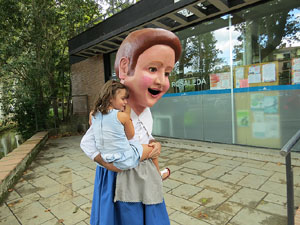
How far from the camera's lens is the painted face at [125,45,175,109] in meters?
1.41

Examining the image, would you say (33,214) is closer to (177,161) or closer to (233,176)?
(177,161)

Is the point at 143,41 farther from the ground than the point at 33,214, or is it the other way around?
the point at 143,41

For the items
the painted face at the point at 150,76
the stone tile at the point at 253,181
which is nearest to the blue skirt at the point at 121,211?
the painted face at the point at 150,76

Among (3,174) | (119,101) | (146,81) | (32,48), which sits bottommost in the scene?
(3,174)

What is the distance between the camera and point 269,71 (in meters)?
4.53

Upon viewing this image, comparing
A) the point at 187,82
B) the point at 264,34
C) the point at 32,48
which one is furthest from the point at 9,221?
the point at 32,48

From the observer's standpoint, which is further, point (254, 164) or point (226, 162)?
point (226, 162)

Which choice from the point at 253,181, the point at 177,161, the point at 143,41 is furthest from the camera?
the point at 177,161

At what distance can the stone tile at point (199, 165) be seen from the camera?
4.27m

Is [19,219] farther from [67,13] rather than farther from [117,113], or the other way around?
[67,13]

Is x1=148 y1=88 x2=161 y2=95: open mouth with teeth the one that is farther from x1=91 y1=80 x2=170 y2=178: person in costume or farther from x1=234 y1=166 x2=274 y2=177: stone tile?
x1=234 y1=166 x2=274 y2=177: stone tile

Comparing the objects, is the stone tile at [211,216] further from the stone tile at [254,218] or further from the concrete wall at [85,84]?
the concrete wall at [85,84]

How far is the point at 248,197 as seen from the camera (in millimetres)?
3021

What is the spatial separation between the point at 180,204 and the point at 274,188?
1.49 meters
